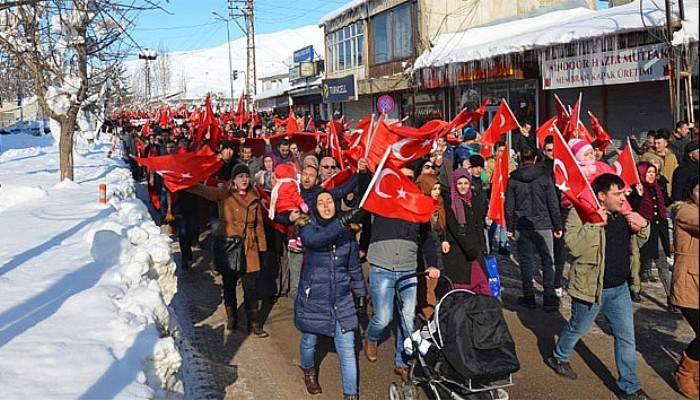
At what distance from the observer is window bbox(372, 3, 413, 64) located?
90.5 ft

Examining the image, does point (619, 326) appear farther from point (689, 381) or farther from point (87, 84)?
point (87, 84)

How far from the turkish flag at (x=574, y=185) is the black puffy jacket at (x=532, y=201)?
2.14m

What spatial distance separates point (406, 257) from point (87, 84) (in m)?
14.6

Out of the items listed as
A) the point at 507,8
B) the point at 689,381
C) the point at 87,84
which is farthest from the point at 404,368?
the point at 507,8

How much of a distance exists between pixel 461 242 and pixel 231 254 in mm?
2293

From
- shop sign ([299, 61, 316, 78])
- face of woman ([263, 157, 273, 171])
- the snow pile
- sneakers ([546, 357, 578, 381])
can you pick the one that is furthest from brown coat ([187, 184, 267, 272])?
shop sign ([299, 61, 316, 78])

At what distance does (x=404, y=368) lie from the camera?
5902mm

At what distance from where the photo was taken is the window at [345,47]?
108 feet

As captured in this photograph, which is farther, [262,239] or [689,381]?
[262,239]

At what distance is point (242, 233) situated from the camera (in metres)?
7.27

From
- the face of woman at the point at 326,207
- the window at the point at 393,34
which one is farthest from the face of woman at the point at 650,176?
the window at the point at 393,34

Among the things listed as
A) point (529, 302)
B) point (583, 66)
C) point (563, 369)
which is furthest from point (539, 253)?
point (583, 66)

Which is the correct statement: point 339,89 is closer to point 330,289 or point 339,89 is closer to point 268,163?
A: point 268,163

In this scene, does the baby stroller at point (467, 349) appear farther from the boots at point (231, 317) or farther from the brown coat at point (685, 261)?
the boots at point (231, 317)
